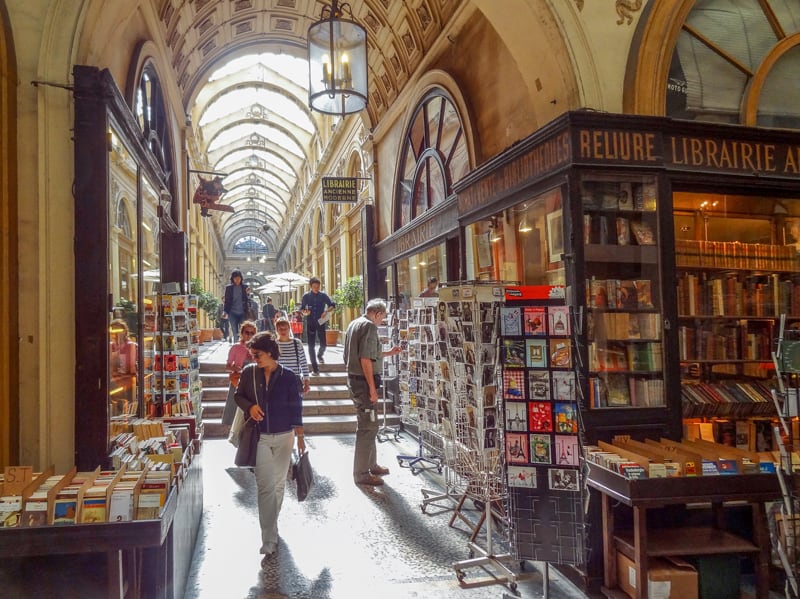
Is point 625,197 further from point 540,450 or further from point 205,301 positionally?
point 205,301

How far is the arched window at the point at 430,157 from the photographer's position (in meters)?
8.41

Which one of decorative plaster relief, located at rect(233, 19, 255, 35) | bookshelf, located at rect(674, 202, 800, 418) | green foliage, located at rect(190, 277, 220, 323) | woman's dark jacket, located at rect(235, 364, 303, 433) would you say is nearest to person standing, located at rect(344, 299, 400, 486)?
woman's dark jacket, located at rect(235, 364, 303, 433)

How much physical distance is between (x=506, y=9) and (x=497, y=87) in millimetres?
1446

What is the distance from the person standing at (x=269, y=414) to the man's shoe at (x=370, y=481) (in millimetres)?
2006

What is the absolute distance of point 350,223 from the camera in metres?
18.4

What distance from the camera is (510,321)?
13.3 ft

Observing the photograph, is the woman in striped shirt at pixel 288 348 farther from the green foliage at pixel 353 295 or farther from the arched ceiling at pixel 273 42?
the green foliage at pixel 353 295

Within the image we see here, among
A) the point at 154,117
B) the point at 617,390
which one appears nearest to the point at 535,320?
the point at 617,390

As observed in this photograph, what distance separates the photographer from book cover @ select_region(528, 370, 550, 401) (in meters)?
3.98

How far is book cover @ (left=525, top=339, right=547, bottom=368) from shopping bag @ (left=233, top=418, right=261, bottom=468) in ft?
7.23

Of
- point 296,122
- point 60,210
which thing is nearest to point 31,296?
point 60,210

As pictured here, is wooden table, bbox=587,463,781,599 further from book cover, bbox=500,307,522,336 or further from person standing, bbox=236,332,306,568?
person standing, bbox=236,332,306,568

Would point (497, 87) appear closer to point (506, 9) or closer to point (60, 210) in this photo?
point (506, 9)

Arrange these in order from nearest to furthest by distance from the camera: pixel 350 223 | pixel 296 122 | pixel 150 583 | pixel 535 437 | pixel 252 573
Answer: pixel 150 583
pixel 535 437
pixel 252 573
pixel 350 223
pixel 296 122
